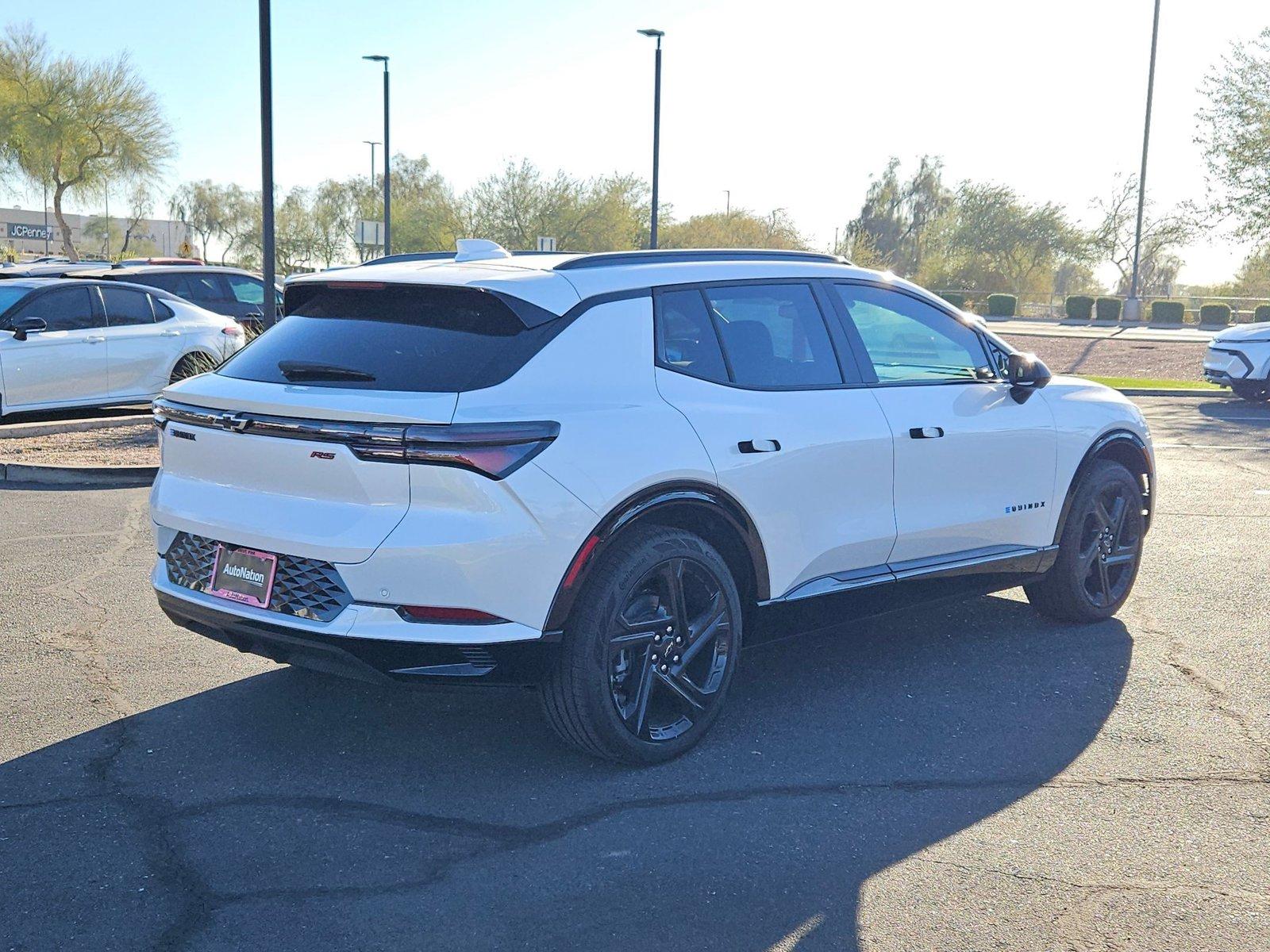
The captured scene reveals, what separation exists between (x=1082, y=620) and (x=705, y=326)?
283 centimetres

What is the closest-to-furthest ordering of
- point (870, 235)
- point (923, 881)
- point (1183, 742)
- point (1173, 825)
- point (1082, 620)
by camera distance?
point (923, 881)
point (1173, 825)
point (1183, 742)
point (1082, 620)
point (870, 235)

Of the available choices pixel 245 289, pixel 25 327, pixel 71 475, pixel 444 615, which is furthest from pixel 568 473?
pixel 245 289

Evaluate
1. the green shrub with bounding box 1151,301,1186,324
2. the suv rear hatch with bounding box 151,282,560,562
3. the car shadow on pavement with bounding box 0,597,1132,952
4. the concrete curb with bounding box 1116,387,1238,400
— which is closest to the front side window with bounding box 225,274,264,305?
the concrete curb with bounding box 1116,387,1238,400

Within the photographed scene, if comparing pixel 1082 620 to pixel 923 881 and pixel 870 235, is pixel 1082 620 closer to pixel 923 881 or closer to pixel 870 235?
pixel 923 881

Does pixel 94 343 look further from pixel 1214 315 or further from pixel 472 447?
pixel 1214 315

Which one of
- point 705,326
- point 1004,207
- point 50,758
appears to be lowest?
point 50,758

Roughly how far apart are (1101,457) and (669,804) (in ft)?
11.0

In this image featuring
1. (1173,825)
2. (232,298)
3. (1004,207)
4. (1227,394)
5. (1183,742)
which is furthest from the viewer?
(1004,207)

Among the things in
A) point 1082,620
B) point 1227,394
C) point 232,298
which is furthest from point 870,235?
point 1082,620

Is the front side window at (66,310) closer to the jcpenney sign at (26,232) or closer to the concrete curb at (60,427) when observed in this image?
the concrete curb at (60,427)

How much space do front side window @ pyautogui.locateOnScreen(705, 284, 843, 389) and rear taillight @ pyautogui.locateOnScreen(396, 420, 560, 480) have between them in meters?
1.12

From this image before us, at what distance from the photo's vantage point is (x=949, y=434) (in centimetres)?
552

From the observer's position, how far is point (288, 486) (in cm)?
421

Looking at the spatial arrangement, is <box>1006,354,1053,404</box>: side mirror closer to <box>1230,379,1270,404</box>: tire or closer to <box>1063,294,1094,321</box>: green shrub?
<box>1230,379,1270,404</box>: tire
